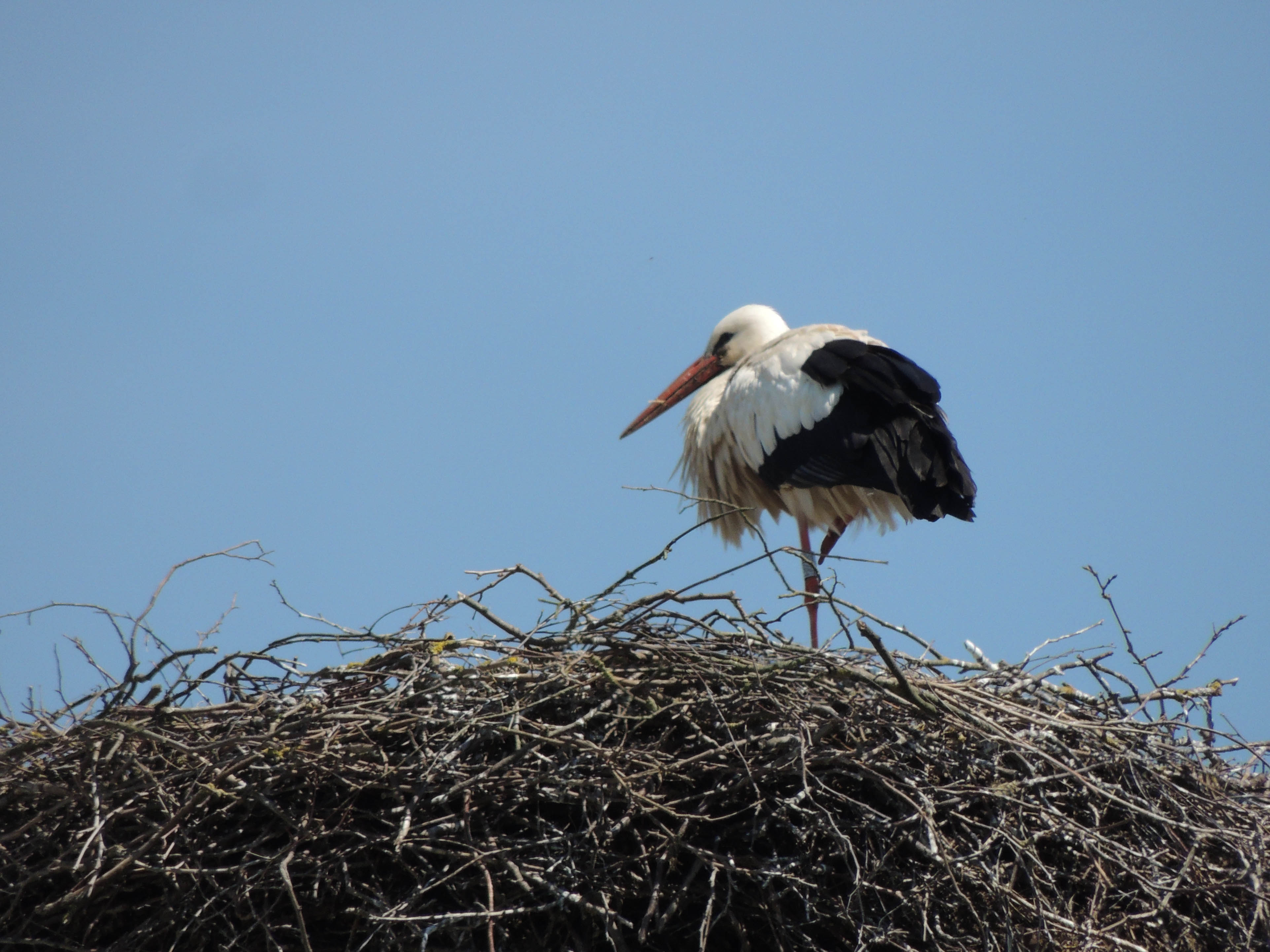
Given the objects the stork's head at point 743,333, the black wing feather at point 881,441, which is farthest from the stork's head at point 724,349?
the black wing feather at point 881,441

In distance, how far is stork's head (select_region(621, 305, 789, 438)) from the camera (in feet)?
18.3

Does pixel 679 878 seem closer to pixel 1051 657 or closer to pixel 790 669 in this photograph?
pixel 790 669

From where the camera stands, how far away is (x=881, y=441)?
4223 mm

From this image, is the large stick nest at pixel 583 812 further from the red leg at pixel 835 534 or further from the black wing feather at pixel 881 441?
the red leg at pixel 835 534

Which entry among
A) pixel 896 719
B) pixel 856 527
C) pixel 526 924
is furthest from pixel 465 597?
pixel 856 527

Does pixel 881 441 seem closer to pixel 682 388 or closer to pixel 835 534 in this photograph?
pixel 835 534

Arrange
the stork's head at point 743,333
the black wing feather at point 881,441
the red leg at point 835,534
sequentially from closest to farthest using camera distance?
1. the black wing feather at point 881,441
2. the red leg at point 835,534
3. the stork's head at point 743,333

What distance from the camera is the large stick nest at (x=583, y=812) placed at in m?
2.33

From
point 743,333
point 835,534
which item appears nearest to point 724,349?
point 743,333

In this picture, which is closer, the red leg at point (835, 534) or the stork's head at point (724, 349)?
the red leg at point (835, 534)

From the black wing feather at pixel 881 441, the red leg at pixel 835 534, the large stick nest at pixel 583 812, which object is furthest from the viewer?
the red leg at pixel 835 534

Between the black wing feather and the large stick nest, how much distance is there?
5.37 feet

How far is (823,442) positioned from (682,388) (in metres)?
1.37

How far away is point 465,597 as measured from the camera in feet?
8.52
